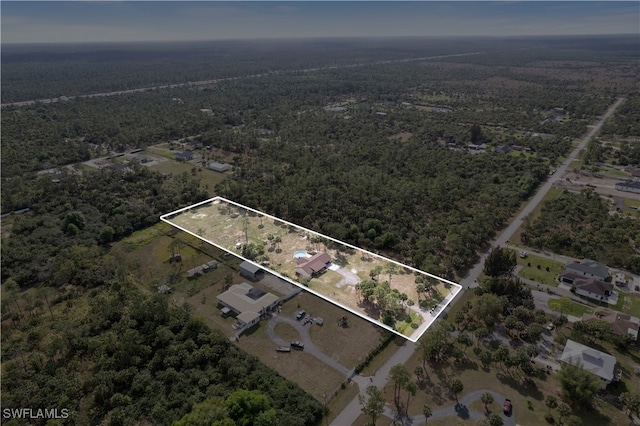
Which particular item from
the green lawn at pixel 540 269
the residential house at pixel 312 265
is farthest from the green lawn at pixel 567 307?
the residential house at pixel 312 265

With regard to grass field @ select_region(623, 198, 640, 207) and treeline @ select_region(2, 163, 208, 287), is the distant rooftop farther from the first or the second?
treeline @ select_region(2, 163, 208, 287)

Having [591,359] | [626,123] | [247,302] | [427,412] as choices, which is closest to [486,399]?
[427,412]

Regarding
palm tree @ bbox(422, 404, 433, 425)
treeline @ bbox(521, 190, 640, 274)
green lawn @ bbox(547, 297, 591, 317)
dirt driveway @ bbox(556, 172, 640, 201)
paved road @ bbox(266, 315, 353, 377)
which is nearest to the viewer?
palm tree @ bbox(422, 404, 433, 425)

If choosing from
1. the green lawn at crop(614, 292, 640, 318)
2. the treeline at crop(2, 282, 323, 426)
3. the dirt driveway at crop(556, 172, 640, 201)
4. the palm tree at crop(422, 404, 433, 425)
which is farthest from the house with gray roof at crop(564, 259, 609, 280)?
the treeline at crop(2, 282, 323, 426)

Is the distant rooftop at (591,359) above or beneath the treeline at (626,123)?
beneath

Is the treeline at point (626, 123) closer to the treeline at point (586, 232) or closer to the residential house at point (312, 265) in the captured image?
the treeline at point (586, 232)

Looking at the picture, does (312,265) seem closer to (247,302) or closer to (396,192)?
(247,302)

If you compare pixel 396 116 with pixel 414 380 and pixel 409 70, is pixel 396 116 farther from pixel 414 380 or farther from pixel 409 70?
pixel 409 70
